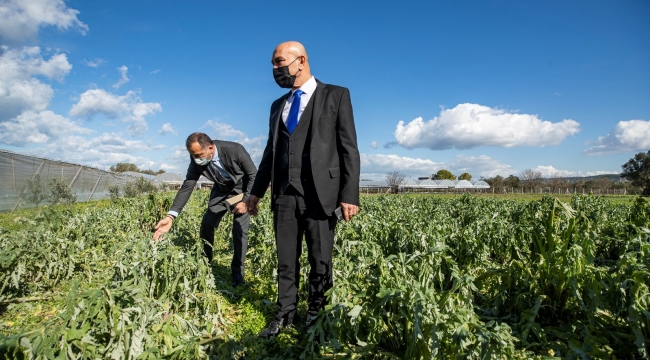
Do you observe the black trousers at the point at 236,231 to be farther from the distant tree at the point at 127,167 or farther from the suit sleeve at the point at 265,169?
the distant tree at the point at 127,167

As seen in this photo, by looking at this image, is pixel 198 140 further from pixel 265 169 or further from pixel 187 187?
pixel 265 169

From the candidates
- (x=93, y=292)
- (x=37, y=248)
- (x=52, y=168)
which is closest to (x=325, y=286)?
(x=93, y=292)

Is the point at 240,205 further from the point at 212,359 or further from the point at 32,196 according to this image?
the point at 32,196

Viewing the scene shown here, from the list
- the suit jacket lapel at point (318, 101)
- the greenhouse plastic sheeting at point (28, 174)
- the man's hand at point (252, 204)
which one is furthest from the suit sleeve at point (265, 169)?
the greenhouse plastic sheeting at point (28, 174)

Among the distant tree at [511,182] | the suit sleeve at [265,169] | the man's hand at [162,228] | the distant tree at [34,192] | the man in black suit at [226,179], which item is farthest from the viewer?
the distant tree at [511,182]

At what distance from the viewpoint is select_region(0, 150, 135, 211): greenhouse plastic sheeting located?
1166 cm

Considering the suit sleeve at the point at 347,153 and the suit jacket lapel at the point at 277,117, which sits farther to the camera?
the suit jacket lapel at the point at 277,117

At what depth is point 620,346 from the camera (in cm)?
206

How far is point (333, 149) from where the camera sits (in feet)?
8.75

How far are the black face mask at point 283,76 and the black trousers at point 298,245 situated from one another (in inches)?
33.3

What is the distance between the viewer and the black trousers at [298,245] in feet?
8.73

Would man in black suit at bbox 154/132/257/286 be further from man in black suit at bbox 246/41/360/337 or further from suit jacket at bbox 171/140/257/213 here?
man in black suit at bbox 246/41/360/337

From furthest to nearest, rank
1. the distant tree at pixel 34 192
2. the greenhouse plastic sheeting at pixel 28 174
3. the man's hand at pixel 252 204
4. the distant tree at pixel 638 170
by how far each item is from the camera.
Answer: the distant tree at pixel 638 170 < the distant tree at pixel 34 192 < the greenhouse plastic sheeting at pixel 28 174 < the man's hand at pixel 252 204

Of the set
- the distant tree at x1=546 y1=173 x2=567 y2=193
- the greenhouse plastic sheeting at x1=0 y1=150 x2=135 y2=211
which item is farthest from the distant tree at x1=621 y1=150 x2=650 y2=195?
the greenhouse plastic sheeting at x1=0 y1=150 x2=135 y2=211
